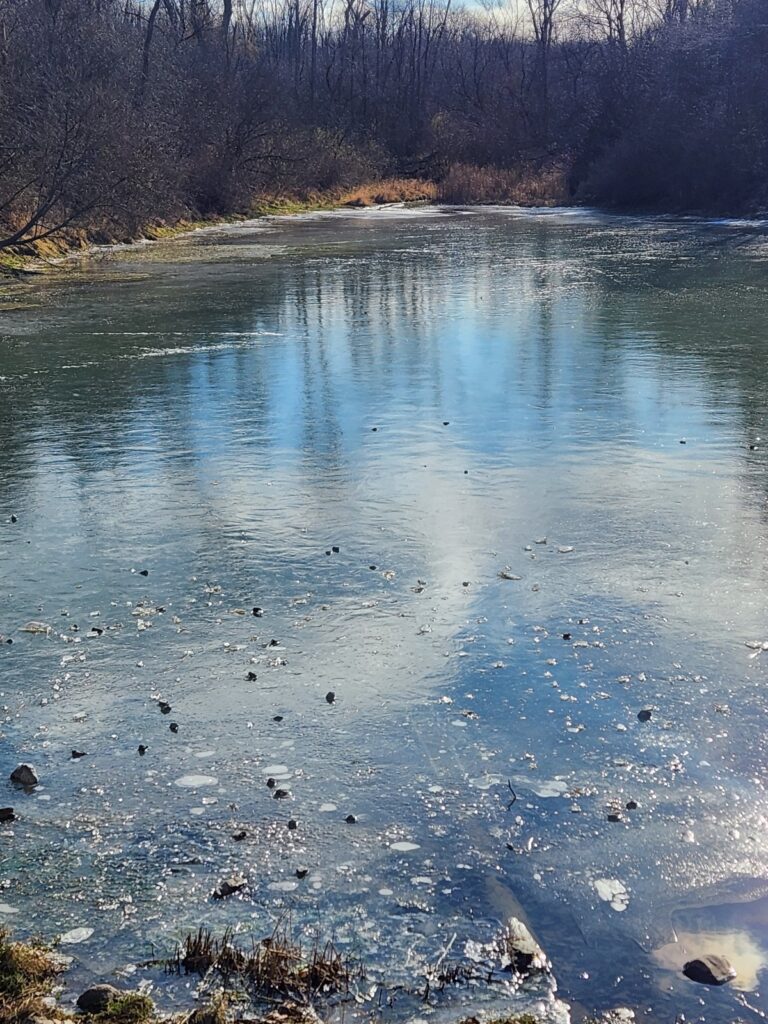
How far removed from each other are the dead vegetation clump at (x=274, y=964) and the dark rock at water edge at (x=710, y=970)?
0.84m

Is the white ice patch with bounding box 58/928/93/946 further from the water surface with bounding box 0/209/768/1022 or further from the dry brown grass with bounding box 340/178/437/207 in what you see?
the dry brown grass with bounding box 340/178/437/207

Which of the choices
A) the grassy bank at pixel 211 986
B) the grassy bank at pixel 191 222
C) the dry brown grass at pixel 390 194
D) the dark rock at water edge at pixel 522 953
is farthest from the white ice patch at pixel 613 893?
the dry brown grass at pixel 390 194

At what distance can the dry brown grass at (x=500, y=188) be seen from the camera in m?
43.7

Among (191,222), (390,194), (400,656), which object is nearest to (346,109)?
Result: (390,194)

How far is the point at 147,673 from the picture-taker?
4.52 m

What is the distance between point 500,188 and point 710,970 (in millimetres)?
45797

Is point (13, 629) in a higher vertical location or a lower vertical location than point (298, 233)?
lower

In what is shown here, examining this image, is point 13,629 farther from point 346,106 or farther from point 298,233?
point 346,106

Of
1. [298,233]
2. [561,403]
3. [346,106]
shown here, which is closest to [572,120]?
[346,106]

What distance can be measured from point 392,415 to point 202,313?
665 centimetres

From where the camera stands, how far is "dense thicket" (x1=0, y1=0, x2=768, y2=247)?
78.3 feet

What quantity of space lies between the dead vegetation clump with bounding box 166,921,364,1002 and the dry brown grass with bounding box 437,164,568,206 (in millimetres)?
41432

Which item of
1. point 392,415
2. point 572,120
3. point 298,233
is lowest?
point 392,415

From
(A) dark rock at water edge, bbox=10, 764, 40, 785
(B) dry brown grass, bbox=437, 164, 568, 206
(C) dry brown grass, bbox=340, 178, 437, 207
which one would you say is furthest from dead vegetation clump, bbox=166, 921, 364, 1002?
(C) dry brown grass, bbox=340, 178, 437, 207
